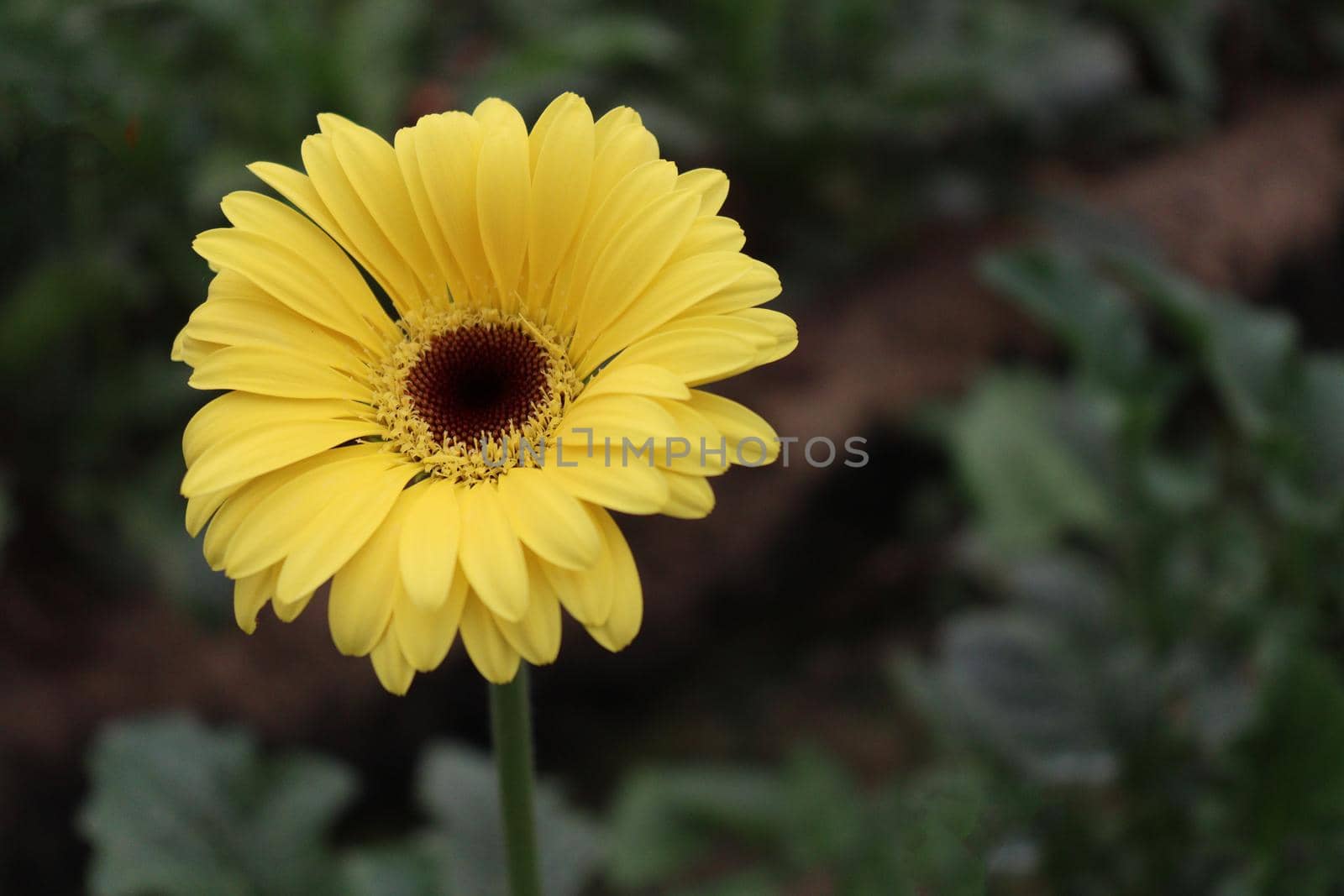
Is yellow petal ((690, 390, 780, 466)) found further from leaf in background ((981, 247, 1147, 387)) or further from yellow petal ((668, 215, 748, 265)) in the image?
leaf in background ((981, 247, 1147, 387))

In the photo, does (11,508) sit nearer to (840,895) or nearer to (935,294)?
(840,895)

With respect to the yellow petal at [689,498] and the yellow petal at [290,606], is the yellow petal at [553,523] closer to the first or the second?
the yellow petal at [689,498]

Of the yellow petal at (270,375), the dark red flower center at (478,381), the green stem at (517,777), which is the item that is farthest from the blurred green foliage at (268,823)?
the yellow petal at (270,375)

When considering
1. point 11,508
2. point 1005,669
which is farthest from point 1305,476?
point 11,508

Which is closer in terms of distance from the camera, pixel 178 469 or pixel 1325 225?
pixel 178 469

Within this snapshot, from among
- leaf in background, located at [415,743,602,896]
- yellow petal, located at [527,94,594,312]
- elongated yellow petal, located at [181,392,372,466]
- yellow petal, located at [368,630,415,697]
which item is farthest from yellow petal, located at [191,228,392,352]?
leaf in background, located at [415,743,602,896]

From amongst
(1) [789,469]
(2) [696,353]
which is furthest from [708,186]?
(1) [789,469]
